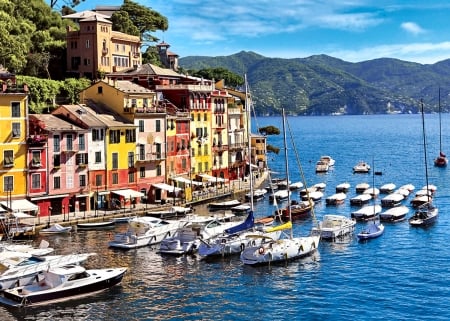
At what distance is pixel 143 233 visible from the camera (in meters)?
65.8

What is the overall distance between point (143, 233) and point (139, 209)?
54.0ft

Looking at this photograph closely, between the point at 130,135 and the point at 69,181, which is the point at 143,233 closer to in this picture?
the point at 69,181

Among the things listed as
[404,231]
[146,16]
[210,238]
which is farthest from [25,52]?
[404,231]

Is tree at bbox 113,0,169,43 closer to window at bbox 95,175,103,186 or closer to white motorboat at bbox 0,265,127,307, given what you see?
window at bbox 95,175,103,186

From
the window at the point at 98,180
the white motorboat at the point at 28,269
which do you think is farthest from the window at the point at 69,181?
the white motorboat at the point at 28,269

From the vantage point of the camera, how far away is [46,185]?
75.6 meters

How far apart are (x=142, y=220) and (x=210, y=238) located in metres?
8.14

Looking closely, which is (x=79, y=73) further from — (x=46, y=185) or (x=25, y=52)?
(x=46, y=185)

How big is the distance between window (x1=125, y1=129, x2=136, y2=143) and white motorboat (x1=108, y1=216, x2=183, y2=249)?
65.1ft

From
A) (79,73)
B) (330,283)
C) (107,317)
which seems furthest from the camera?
(79,73)

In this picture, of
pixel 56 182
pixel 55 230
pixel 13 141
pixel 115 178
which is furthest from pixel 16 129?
pixel 115 178

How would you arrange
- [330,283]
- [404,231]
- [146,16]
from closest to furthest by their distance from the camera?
[330,283] → [404,231] → [146,16]

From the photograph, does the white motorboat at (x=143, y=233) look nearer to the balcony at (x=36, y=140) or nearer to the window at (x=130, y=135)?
the balcony at (x=36, y=140)

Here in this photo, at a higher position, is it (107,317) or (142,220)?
(142,220)
